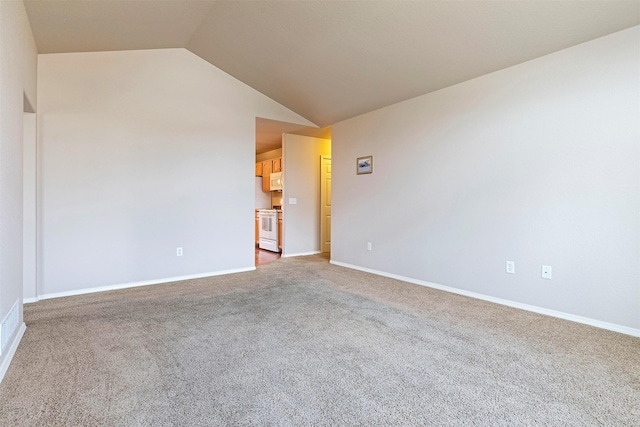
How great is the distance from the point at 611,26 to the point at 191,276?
493cm

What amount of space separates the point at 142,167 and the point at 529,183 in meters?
4.30

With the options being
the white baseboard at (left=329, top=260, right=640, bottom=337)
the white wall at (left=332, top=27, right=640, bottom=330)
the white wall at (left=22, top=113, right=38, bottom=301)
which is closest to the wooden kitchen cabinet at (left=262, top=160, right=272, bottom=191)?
the white wall at (left=332, top=27, right=640, bottom=330)

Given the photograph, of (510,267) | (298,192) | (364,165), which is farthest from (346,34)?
(298,192)

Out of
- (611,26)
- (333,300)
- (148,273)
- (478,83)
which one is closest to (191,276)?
(148,273)

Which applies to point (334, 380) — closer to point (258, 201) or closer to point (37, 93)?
point (37, 93)

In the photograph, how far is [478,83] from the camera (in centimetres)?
318

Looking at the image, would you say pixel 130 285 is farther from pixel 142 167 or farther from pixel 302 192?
pixel 302 192

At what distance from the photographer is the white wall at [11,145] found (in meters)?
1.83

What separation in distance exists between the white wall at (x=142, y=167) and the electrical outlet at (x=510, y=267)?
3.34 metres

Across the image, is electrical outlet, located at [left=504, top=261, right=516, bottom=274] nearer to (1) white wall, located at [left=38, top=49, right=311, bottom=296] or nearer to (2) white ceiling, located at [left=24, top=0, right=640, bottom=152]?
(2) white ceiling, located at [left=24, top=0, right=640, bottom=152]

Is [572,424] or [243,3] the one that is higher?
[243,3]

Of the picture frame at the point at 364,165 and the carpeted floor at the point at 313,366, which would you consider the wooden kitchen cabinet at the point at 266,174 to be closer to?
the picture frame at the point at 364,165

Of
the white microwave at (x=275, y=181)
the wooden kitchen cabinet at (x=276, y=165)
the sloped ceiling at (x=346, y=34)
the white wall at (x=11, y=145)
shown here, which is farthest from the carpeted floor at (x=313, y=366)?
the wooden kitchen cabinet at (x=276, y=165)

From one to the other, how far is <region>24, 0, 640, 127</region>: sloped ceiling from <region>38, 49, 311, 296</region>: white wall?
31cm
